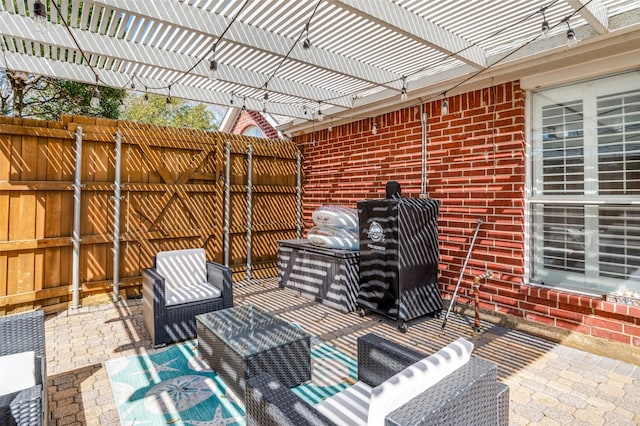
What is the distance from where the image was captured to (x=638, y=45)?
11.2ft

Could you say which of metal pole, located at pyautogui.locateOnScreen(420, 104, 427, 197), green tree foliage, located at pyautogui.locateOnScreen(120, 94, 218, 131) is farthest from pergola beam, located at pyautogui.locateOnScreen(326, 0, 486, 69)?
green tree foliage, located at pyautogui.locateOnScreen(120, 94, 218, 131)

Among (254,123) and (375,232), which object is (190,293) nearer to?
(375,232)

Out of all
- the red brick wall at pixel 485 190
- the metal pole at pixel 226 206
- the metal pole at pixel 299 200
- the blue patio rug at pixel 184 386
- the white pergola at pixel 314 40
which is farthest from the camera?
the metal pole at pixel 299 200

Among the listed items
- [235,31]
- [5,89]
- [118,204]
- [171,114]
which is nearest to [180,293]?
[118,204]

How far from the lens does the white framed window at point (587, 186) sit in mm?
3689

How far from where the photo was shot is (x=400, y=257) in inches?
178

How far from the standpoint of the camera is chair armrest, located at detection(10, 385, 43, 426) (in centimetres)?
164

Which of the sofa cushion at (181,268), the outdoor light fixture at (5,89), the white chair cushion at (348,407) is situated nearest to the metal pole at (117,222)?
the sofa cushion at (181,268)

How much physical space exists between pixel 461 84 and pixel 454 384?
4280mm

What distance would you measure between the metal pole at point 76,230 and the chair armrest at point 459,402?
17.6 feet

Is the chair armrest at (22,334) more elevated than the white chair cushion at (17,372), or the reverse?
the chair armrest at (22,334)

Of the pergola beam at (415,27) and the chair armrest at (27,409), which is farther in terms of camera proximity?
the pergola beam at (415,27)

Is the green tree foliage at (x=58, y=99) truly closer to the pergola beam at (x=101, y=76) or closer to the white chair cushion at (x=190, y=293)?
the pergola beam at (x=101, y=76)

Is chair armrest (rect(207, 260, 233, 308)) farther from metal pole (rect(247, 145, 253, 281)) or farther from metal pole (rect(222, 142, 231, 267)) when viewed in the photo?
metal pole (rect(247, 145, 253, 281))
